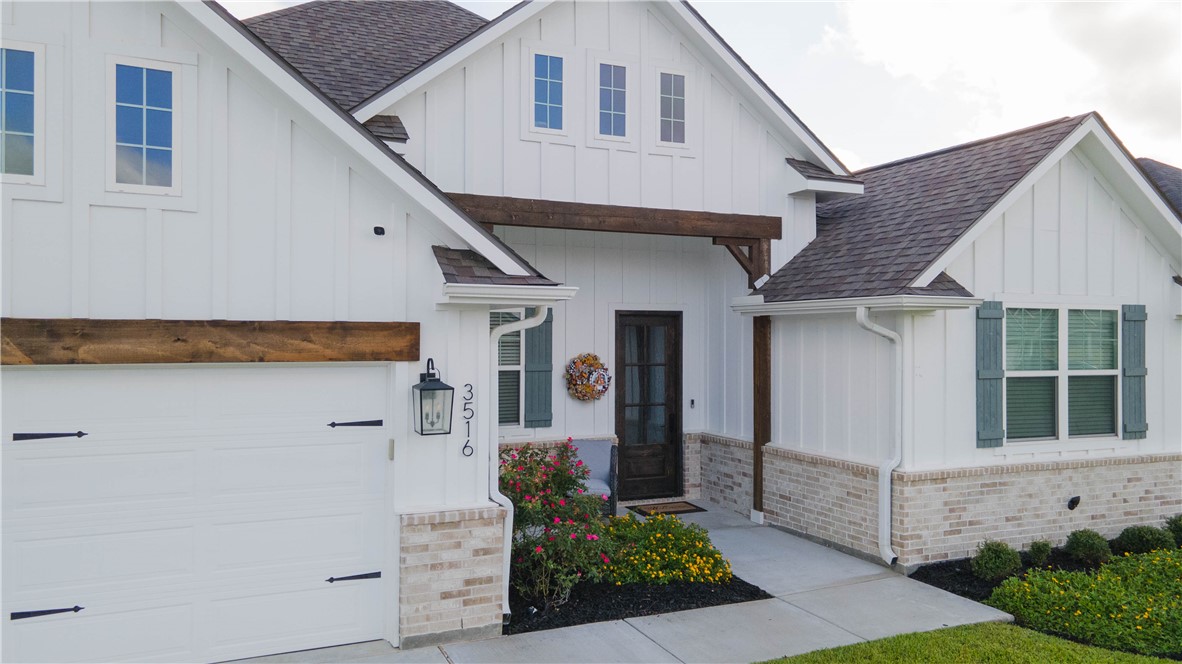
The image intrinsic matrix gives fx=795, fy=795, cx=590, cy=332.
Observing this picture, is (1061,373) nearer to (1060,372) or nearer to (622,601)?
(1060,372)

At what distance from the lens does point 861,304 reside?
776cm

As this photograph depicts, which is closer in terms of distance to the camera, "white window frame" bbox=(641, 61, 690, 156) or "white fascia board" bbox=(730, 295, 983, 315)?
"white fascia board" bbox=(730, 295, 983, 315)

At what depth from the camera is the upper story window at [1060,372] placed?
27.7 ft

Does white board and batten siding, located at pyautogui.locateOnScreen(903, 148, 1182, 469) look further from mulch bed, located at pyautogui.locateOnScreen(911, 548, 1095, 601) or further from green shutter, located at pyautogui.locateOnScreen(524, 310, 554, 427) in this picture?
green shutter, located at pyautogui.locateOnScreen(524, 310, 554, 427)

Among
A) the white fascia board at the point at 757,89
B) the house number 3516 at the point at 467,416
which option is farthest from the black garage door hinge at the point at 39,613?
the white fascia board at the point at 757,89

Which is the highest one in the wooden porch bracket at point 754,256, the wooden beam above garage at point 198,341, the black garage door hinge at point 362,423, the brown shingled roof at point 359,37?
the brown shingled roof at point 359,37

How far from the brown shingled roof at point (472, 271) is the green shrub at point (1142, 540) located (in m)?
7.10

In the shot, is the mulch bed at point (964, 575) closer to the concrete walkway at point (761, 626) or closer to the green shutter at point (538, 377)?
the concrete walkway at point (761, 626)

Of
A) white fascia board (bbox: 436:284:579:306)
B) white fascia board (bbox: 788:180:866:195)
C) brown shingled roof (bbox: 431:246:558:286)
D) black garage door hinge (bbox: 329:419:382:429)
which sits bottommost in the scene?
black garage door hinge (bbox: 329:419:382:429)

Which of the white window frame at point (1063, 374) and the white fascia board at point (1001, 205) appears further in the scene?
the white window frame at point (1063, 374)

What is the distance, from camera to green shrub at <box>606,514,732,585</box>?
7.16 metres

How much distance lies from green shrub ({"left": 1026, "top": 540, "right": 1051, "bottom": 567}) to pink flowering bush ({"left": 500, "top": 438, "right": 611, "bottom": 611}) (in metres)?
4.27

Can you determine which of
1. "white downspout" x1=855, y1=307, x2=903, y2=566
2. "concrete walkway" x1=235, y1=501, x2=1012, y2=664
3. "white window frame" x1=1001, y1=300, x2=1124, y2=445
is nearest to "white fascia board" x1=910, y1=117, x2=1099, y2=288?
"white downspout" x1=855, y1=307, x2=903, y2=566

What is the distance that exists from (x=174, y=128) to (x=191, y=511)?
8.39 ft
